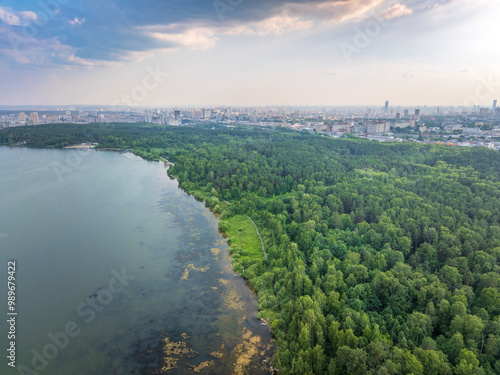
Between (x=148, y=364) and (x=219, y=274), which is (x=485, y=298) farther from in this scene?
(x=148, y=364)

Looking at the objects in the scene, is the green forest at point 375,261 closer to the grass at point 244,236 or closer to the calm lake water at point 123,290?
the grass at point 244,236

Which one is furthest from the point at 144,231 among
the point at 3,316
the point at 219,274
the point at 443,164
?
the point at 443,164


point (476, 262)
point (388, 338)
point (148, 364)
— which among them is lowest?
point (148, 364)

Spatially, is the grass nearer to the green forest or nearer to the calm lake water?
the green forest

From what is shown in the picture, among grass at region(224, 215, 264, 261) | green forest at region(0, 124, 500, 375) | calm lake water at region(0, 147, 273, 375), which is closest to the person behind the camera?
green forest at region(0, 124, 500, 375)

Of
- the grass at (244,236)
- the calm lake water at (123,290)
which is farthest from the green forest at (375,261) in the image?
the calm lake water at (123,290)

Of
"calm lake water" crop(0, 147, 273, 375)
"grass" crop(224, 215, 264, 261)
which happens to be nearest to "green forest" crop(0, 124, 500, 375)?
"grass" crop(224, 215, 264, 261)
